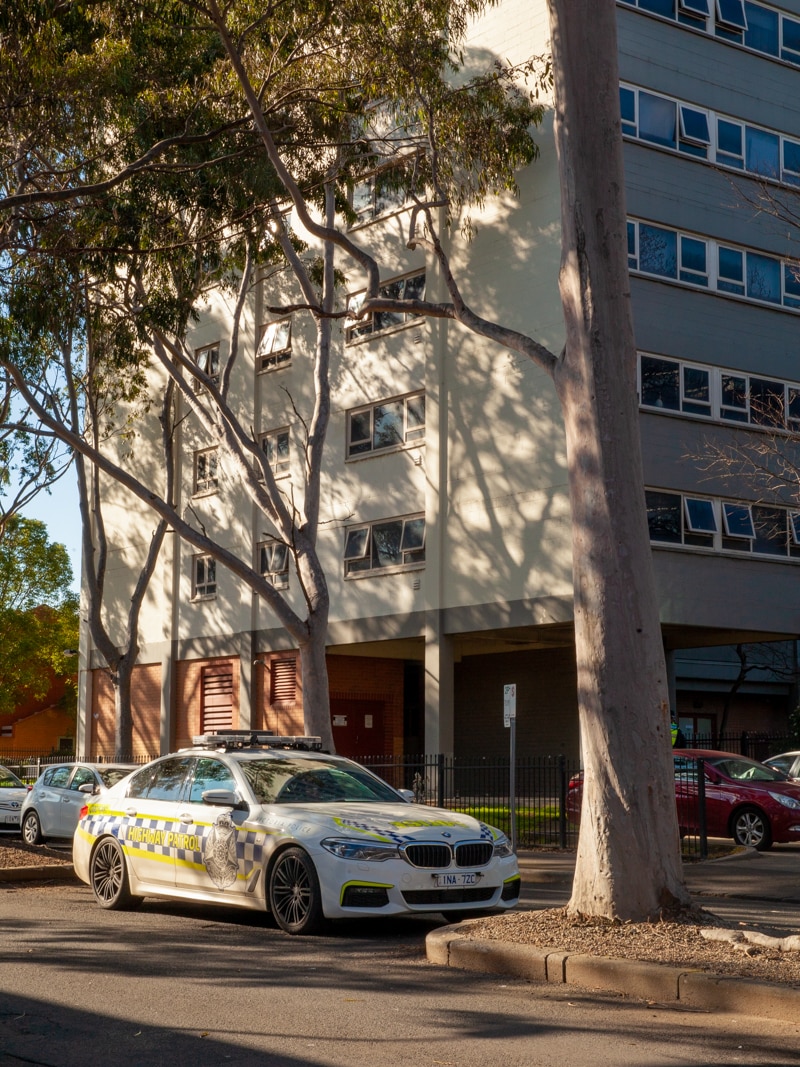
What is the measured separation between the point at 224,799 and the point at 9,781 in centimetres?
1417

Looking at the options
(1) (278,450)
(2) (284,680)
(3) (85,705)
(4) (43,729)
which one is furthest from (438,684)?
(4) (43,729)

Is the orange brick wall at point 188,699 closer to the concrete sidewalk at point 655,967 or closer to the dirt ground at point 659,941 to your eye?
the concrete sidewalk at point 655,967

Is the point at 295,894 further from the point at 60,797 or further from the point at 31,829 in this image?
the point at 31,829

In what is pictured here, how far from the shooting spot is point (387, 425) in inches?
1222

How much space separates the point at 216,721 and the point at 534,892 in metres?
22.3

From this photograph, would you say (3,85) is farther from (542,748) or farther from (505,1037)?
(542,748)

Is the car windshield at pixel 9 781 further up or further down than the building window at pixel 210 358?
further down

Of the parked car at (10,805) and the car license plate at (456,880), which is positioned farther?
the parked car at (10,805)

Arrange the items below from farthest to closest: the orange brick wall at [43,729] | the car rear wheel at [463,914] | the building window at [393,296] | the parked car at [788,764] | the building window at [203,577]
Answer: the orange brick wall at [43,729], the building window at [203,577], the building window at [393,296], the parked car at [788,764], the car rear wheel at [463,914]

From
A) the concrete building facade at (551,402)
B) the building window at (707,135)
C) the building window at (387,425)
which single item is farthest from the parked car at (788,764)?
the building window at (707,135)

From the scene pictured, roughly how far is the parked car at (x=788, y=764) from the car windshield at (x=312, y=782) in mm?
11776

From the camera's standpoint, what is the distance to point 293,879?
419 inches

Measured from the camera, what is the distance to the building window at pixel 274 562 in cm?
3356

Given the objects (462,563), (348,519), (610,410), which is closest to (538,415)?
(462,563)
